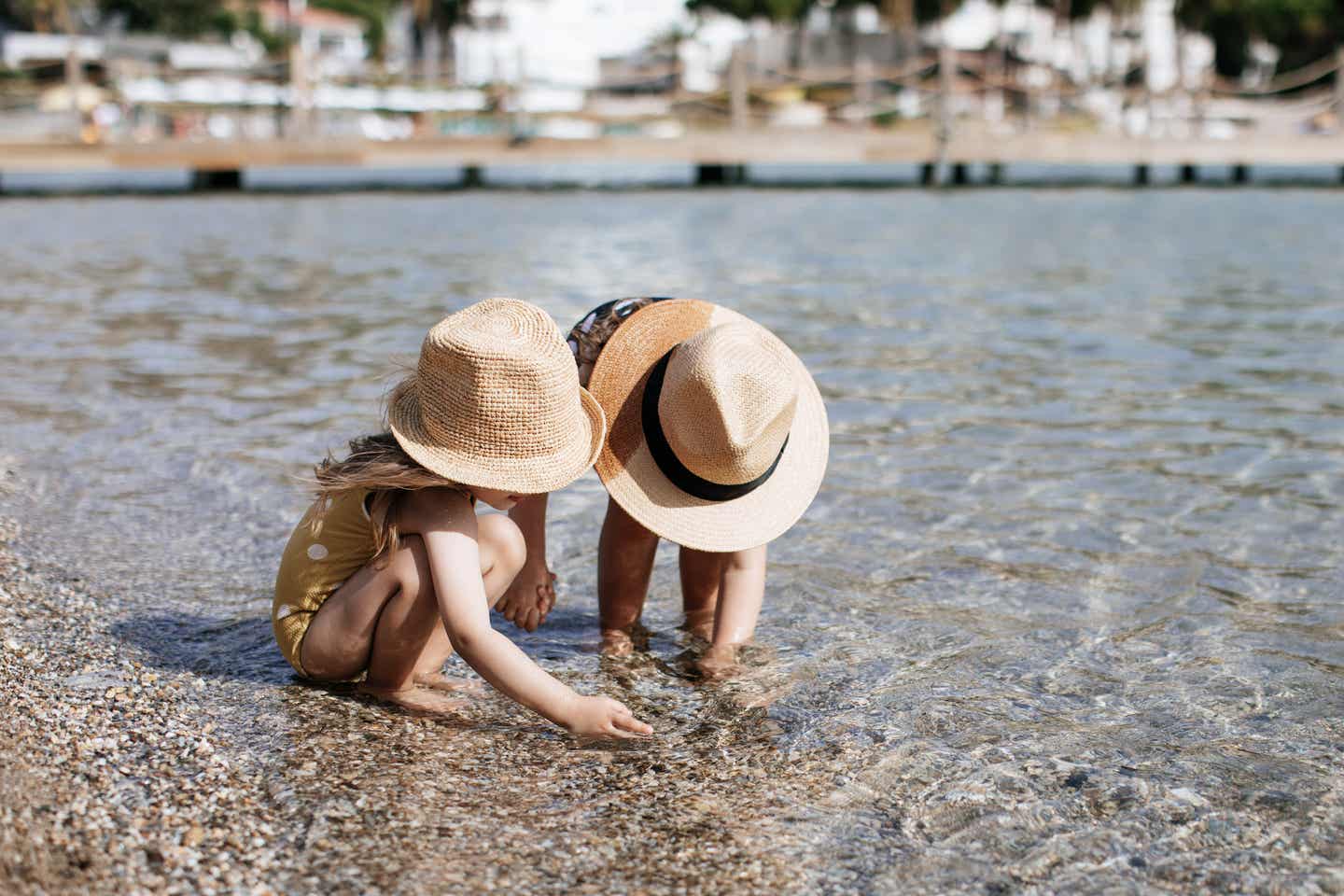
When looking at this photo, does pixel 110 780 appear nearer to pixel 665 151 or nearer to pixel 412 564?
pixel 412 564

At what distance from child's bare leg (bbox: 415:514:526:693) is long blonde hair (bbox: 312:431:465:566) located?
108mm

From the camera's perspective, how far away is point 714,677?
310 centimetres

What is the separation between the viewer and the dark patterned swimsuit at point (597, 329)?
2992mm

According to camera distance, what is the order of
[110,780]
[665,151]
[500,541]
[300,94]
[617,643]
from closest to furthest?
[110,780] < [500,541] < [617,643] < [665,151] < [300,94]

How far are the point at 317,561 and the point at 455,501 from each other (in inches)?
14.7

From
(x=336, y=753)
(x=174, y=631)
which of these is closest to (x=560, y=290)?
(x=174, y=631)

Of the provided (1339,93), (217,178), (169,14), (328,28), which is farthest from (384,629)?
(328,28)

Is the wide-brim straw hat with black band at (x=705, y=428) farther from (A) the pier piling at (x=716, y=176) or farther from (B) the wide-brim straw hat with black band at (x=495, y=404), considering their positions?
(A) the pier piling at (x=716, y=176)

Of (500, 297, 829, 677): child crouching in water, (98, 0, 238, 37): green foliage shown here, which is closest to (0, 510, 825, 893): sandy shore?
(500, 297, 829, 677): child crouching in water

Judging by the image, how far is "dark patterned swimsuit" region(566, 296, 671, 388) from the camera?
2.99m

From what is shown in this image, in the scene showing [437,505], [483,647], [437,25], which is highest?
[437,25]

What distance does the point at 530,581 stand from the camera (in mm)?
3156

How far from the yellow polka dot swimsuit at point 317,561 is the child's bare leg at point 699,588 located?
96 centimetres

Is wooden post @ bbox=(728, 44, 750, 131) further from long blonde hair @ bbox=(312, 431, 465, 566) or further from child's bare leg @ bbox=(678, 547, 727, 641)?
long blonde hair @ bbox=(312, 431, 465, 566)
